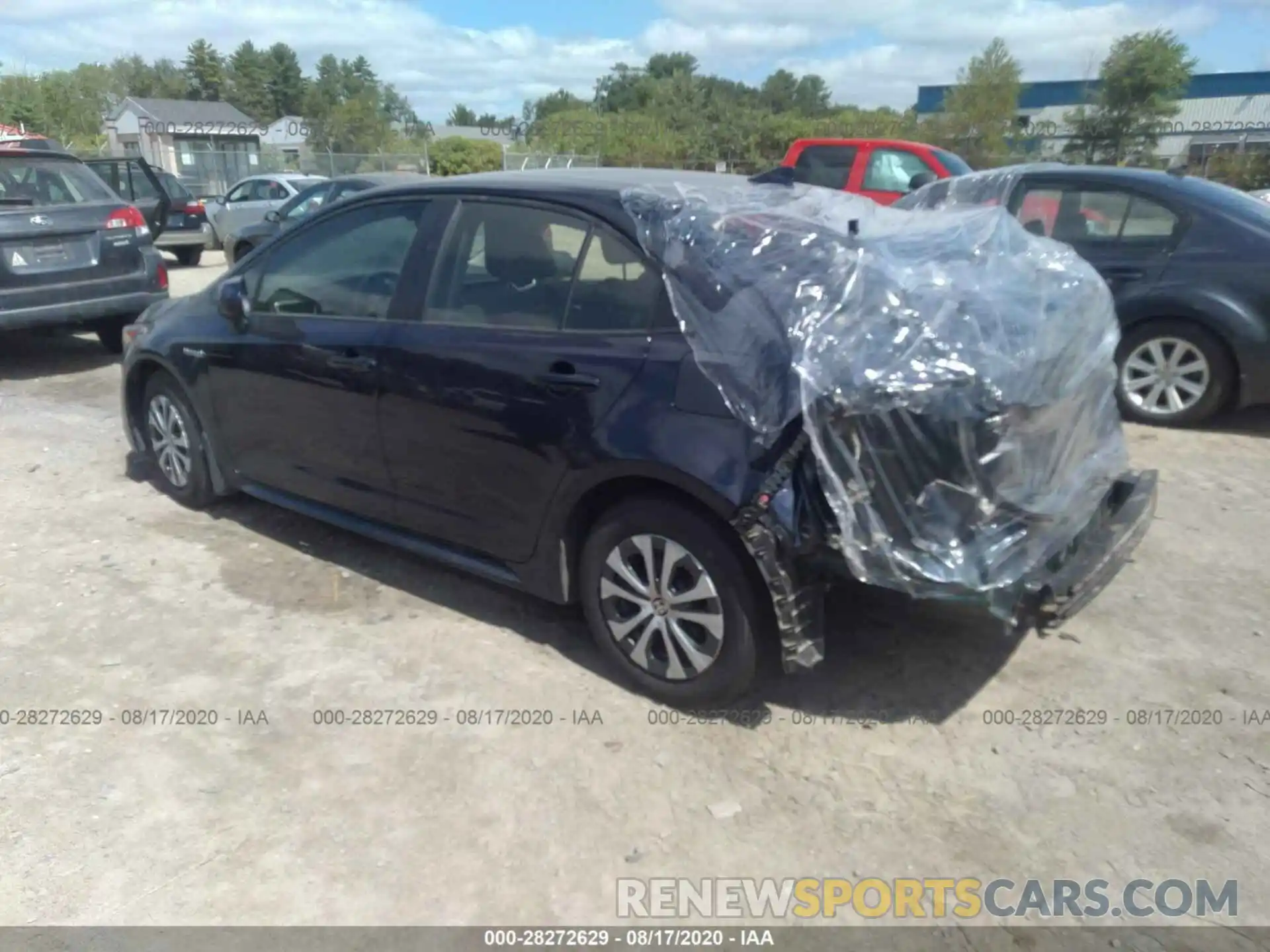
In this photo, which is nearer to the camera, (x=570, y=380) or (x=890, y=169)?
(x=570, y=380)

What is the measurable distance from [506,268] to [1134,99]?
3680 centimetres

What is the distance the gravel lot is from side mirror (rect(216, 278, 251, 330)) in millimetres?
1112

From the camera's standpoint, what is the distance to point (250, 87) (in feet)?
333

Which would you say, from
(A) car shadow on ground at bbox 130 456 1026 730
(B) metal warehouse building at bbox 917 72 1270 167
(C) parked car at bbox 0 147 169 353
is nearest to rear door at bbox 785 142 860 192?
(C) parked car at bbox 0 147 169 353

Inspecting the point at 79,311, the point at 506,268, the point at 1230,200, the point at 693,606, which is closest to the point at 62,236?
the point at 79,311

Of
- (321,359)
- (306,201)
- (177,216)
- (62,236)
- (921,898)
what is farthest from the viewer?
(177,216)

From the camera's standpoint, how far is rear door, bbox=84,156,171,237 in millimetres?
12352

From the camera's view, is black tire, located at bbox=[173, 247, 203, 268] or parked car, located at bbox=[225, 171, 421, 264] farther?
black tire, located at bbox=[173, 247, 203, 268]

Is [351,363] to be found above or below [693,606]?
above

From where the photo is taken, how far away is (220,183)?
3356cm

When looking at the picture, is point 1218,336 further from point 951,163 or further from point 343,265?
point 951,163

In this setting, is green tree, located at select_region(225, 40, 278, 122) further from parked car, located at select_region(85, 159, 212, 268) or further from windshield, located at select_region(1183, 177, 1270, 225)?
windshield, located at select_region(1183, 177, 1270, 225)

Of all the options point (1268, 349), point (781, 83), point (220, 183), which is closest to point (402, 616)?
point (1268, 349)

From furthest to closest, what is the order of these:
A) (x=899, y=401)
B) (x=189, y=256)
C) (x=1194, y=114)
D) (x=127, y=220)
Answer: (x=1194, y=114), (x=189, y=256), (x=127, y=220), (x=899, y=401)
